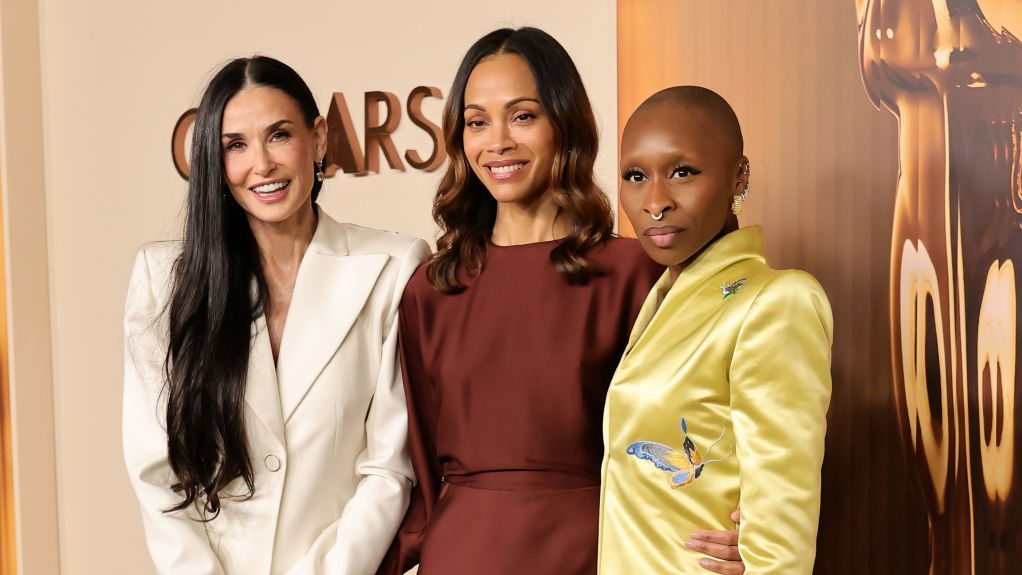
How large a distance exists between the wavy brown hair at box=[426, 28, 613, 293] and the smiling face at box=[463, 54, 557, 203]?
0.02 metres

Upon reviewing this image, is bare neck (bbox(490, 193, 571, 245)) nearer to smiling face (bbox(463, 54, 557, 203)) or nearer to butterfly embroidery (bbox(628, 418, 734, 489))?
smiling face (bbox(463, 54, 557, 203))

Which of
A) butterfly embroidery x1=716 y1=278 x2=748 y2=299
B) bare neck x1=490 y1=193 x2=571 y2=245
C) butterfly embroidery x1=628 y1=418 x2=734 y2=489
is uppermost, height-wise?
bare neck x1=490 y1=193 x2=571 y2=245

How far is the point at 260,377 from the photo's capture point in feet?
7.04

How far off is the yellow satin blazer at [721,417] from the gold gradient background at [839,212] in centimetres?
65

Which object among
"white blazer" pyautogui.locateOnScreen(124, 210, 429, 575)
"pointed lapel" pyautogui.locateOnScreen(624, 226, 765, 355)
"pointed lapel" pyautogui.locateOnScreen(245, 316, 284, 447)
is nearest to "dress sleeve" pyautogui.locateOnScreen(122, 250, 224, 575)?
"white blazer" pyautogui.locateOnScreen(124, 210, 429, 575)

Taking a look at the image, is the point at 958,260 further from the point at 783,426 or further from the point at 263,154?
the point at 263,154

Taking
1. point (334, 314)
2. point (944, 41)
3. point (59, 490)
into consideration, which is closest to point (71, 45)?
point (59, 490)

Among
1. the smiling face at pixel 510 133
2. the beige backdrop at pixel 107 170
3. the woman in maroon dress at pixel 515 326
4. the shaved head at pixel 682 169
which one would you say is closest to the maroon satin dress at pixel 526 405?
the woman in maroon dress at pixel 515 326

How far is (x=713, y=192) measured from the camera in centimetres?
165

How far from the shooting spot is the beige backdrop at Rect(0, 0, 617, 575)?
150 inches

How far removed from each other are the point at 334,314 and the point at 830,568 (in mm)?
1256

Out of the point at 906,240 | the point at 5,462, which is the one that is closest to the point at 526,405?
the point at 906,240

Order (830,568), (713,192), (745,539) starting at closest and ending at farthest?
(745,539) < (713,192) < (830,568)

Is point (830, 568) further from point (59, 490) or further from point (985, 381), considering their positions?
point (59, 490)
